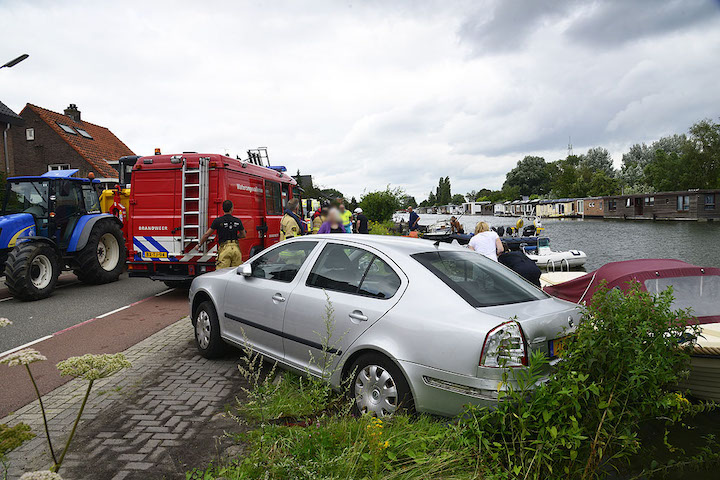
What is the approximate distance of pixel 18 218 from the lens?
9.50 m

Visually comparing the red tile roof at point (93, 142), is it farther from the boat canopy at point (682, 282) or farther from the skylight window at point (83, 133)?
the boat canopy at point (682, 282)

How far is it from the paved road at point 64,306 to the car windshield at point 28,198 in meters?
1.84

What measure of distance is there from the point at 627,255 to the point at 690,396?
2512 cm

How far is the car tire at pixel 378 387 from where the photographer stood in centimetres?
310

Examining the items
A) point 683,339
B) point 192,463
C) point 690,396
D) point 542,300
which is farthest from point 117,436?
point 690,396

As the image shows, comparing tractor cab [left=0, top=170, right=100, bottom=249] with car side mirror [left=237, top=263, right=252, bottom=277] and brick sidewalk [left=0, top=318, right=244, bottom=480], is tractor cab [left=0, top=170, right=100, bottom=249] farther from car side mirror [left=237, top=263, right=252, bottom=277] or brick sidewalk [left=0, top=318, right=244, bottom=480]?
car side mirror [left=237, top=263, right=252, bottom=277]

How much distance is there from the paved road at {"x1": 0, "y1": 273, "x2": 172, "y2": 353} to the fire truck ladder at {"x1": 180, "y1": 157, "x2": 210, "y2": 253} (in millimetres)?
1909

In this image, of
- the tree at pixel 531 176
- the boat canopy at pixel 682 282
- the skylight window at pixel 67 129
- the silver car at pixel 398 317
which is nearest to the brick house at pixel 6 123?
the skylight window at pixel 67 129

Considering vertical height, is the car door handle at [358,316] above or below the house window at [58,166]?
below

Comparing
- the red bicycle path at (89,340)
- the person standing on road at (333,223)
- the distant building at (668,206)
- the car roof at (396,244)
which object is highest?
the distant building at (668,206)

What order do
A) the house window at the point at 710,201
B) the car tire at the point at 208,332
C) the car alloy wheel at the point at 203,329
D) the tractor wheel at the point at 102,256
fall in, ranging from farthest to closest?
the house window at the point at 710,201
the tractor wheel at the point at 102,256
the car alloy wheel at the point at 203,329
the car tire at the point at 208,332

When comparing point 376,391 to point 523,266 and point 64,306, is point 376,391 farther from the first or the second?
point 64,306

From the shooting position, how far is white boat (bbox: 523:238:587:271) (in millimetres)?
18953

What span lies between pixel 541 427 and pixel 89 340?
6133mm
